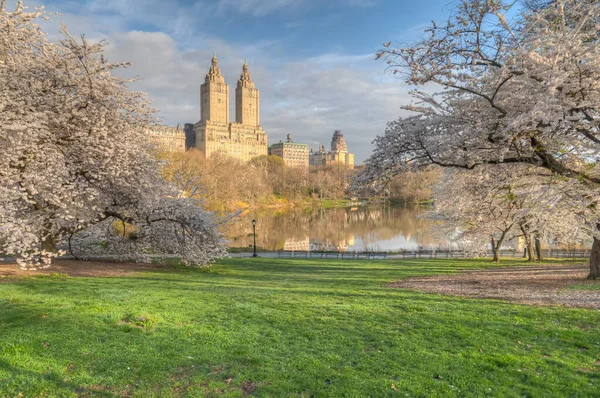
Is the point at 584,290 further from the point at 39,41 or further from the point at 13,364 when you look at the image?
the point at 39,41

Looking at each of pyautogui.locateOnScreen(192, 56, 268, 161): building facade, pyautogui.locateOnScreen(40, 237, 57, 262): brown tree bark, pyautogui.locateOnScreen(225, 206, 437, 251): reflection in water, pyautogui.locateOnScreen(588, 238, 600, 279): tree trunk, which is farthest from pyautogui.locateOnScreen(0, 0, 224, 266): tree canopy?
pyautogui.locateOnScreen(192, 56, 268, 161): building facade

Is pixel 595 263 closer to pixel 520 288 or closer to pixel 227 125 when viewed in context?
pixel 520 288

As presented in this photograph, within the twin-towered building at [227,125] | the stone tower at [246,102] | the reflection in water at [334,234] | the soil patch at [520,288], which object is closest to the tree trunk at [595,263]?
the soil patch at [520,288]

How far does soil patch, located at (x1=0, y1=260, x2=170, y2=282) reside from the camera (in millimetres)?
12461

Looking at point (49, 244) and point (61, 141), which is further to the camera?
point (49, 244)

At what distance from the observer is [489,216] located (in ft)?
66.5

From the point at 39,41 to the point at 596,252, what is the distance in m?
18.6

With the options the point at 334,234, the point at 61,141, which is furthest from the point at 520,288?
the point at 334,234

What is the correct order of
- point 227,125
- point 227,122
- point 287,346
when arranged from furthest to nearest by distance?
point 227,122 < point 227,125 < point 287,346

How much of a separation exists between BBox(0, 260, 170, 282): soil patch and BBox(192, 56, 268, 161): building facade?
148203 millimetres

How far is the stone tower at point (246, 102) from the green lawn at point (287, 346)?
182 meters

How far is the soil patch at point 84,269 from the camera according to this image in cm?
1246

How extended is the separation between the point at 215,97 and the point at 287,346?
180100 millimetres

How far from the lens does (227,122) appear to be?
7096 inches
